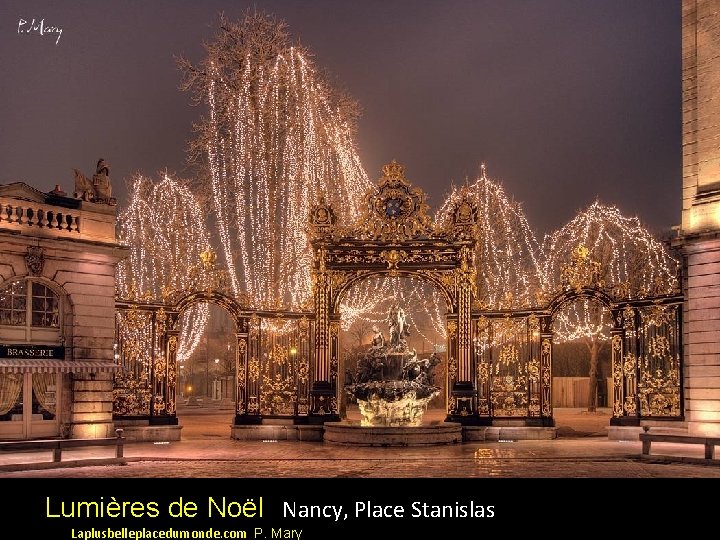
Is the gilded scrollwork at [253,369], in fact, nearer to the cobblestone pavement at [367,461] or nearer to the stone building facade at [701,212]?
the cobblestone pavement at [367,461]

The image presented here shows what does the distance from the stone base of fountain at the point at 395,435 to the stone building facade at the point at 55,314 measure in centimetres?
561

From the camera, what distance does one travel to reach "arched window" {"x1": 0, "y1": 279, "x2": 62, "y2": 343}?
22359 millimetres

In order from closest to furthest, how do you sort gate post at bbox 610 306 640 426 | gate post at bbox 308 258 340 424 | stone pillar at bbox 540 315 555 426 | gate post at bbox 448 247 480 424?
gate post at bbox 610 306 640 426 → stone pillar at bbox 540 315 555 426 → gate post at bbox 448 247 480 424 → gate post at bbox 308 258 340 424

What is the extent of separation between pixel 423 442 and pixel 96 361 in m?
8.07

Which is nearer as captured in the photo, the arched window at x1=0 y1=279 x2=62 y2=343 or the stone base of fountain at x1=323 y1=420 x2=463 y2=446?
the arched window at x1=0 y1=279 x2=62 y2=343

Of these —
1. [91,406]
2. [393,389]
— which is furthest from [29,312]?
[393,389]

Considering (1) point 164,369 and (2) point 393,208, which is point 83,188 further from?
(2) point 393,208

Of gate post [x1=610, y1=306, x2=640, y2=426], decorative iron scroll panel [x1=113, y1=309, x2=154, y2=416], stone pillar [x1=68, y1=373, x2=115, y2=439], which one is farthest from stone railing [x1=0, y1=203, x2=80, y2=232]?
gate post [x1=610, y1=306, x2=640, y2=426]

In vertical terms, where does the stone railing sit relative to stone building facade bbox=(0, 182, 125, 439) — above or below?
above

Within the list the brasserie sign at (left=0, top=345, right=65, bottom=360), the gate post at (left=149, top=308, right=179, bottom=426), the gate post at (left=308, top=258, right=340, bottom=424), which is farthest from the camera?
the gate post at (left=308, top=258, right=340, bottom=424)

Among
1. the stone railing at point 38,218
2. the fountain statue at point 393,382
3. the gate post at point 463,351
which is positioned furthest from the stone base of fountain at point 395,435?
the stone railing at point 38,218

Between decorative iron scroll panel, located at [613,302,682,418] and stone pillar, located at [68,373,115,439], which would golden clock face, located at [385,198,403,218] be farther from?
stone pillar, located at [68,373,115,439]

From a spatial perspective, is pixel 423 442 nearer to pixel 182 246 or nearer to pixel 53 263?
pixel 53 263

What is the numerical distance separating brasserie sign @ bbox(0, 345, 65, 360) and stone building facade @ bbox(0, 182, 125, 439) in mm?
22
